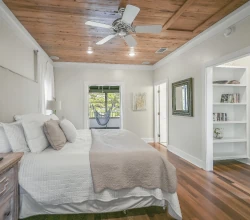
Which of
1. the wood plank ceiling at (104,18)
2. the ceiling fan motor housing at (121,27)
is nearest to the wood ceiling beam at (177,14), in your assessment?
the wood plank ceiling at (104,18)

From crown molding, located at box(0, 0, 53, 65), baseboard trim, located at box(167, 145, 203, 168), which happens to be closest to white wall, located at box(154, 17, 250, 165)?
baseboard trim, located at box(167, 145, 203, 168)

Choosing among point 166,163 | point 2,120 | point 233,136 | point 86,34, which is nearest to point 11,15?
point 86,34

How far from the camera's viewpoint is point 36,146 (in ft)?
6.46

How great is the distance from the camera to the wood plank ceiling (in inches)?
87.3

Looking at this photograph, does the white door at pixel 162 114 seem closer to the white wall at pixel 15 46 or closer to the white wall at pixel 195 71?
the white wall at pixel 195 71

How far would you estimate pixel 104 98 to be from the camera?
30.0ft

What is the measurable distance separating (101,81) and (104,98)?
3.81 metres

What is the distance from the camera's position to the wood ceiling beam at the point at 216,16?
225 centimetres

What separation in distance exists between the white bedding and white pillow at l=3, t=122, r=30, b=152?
0.35ft

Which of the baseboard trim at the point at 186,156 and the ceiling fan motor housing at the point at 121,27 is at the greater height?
the ceiling fan motor housing at the point at 121,27

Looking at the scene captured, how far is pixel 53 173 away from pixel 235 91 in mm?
3891

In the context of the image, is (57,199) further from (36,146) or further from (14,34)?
(14,34)

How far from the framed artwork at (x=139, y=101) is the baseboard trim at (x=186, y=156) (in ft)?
5.02

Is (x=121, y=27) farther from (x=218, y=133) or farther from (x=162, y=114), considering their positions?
(x=162, y=114)
